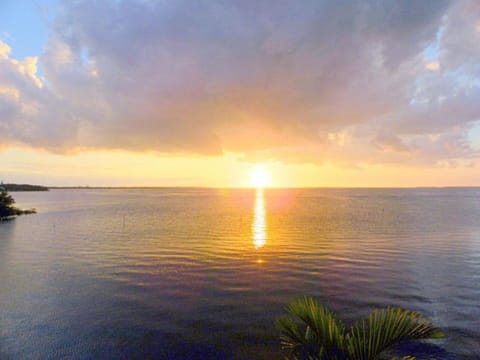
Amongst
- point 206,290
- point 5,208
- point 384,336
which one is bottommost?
point 206,290

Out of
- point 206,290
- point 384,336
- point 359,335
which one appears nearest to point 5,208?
point 206,290

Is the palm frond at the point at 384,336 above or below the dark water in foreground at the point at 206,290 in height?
above

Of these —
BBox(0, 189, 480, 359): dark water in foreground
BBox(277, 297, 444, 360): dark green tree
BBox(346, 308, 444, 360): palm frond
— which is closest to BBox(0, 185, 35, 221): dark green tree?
BBox(0, 189, 480, 359): dark water in foreground

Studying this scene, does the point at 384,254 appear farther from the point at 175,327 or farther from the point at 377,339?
the point at 377,339

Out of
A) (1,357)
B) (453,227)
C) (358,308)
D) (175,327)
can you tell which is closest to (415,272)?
(358,308)

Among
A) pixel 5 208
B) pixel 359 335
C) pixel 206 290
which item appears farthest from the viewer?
pixel 5 208

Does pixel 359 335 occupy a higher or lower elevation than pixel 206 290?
higher

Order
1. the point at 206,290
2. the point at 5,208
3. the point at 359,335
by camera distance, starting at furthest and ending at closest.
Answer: the point at 5,208
the point at 206,290
the point at 359,335

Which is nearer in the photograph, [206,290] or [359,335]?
[359,335]

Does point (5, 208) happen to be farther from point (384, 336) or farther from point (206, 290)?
point (384, 336)

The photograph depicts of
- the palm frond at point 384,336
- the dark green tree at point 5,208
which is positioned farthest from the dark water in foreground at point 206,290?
the dark green tree at point 5,208

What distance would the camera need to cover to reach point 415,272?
25141 millimetres

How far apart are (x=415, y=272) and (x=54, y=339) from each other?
2711 cm

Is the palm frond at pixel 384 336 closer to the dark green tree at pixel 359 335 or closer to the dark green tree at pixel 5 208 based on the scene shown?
the dark green tree at pixel 359 335
